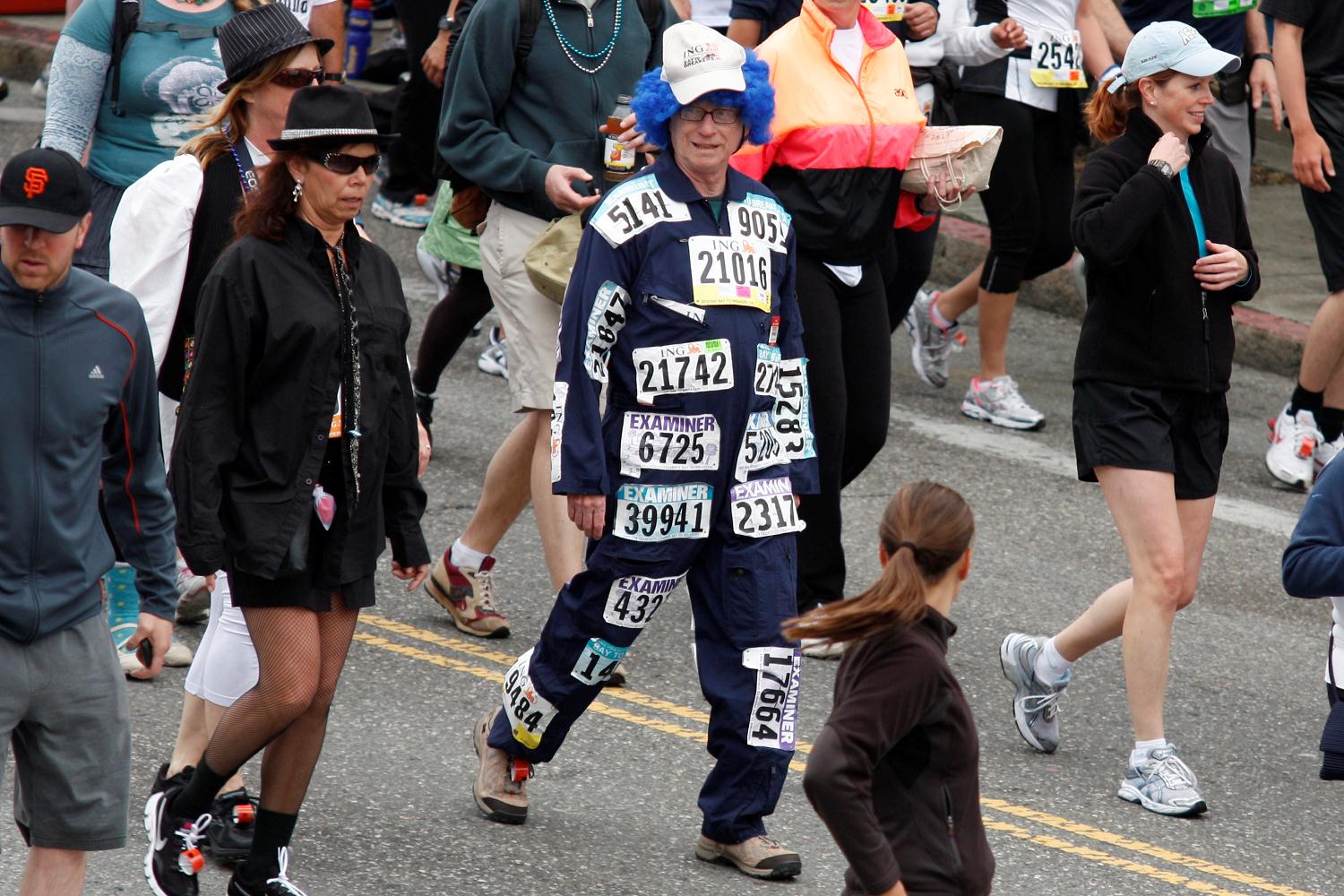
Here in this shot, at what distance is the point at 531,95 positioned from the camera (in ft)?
21.0

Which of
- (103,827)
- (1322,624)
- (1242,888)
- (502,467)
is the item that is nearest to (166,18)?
(502,467)

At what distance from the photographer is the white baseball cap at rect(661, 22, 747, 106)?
199 inches

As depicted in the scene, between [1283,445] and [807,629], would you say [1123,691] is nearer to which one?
[1283,445]

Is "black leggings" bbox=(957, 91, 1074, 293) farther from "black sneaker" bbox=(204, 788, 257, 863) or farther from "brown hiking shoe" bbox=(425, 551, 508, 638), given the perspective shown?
"black sneaker" bbox=(204, 788, 257, 863)

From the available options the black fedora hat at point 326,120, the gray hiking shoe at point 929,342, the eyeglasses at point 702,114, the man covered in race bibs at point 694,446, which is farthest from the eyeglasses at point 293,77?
the gray hiking shoe at point 929,342

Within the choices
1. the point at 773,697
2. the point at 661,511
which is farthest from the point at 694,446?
the point at 773,697

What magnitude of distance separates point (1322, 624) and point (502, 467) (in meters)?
3.07

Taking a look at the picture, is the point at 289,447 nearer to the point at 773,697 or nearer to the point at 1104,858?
the point at 773,697

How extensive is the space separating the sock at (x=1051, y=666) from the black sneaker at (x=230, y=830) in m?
2.34

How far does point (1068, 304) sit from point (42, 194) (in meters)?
8.33

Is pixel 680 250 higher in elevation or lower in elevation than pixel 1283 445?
higher

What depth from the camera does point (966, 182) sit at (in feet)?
20.6

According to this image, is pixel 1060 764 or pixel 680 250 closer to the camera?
pixel 680 250

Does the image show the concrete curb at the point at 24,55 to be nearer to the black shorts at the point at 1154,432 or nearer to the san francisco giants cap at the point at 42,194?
the black shorts at the point at 1154,432
